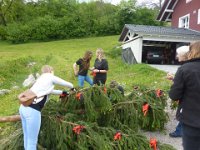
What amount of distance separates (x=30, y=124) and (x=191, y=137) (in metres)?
2.08

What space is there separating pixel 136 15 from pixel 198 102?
124ft

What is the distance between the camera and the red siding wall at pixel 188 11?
2133 centimetres

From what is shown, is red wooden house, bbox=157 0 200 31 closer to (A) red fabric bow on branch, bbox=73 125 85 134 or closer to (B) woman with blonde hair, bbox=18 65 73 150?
(A) red fabric bow on branch, bbox=73 125 85 134

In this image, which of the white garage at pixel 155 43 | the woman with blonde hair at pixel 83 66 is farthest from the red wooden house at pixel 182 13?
the woman with blonde hair at pixel 83 66

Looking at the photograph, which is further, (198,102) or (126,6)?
(126,6)

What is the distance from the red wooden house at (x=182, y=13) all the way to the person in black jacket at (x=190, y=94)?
18732mm

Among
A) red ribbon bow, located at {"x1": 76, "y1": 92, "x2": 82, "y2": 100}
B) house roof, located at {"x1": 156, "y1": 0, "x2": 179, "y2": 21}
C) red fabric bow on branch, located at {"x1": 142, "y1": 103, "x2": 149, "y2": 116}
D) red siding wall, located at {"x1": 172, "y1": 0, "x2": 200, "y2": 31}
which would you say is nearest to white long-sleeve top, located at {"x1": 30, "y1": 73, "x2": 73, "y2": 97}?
red ribbon bow, located at {"x1": 76, "y1": 92, "x2": 82, "y2": 100}

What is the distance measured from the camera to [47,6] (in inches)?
1897

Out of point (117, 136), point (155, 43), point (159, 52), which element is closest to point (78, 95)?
point (117, 136)

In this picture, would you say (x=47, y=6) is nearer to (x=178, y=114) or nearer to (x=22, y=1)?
(x=22, y=1)

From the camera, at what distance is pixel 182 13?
2358 cm

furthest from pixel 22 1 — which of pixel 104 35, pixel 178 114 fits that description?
pixel 178 114

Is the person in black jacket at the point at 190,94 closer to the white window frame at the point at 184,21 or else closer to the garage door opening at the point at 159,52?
the garage door opening at the point at 159,52

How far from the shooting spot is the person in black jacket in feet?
10.6
